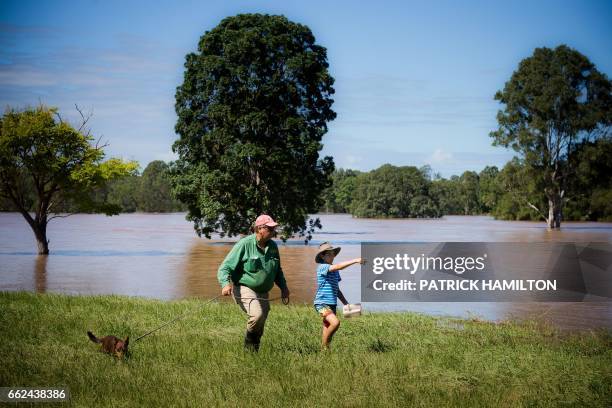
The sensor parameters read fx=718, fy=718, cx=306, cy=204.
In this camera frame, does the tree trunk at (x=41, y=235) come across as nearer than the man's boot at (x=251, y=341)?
No

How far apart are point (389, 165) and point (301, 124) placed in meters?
103

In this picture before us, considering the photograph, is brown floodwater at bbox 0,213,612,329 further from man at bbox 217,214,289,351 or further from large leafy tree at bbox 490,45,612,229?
large leafy tree at bbox 490,45,612,229

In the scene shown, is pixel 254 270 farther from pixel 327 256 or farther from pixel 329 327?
pixel 329 327

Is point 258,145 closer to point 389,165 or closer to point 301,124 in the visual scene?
point 301,124

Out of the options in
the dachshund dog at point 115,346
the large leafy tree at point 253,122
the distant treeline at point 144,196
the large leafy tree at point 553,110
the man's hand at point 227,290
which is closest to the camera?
the man's hand at point 227,290

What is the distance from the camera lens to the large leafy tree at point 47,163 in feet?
115

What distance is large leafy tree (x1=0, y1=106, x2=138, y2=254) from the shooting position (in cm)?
Answer: 3494

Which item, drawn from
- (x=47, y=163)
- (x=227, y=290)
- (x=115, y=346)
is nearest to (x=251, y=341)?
(x=227, y=290)

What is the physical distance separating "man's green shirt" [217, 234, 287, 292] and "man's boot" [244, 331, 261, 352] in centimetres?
74

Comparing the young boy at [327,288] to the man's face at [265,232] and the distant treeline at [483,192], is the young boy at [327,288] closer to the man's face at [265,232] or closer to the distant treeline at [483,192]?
the man's face at [265,232]

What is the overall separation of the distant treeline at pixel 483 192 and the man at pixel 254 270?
Result: 134ft

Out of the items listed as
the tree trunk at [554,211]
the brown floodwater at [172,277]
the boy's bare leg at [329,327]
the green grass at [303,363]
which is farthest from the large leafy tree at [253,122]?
the tree trunk at [554,211]

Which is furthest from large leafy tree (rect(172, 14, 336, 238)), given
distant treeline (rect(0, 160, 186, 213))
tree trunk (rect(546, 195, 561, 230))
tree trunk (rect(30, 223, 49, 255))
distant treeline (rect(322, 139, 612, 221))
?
distant treeline (rect(0, 160, 186, 213))

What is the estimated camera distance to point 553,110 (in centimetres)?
6844
